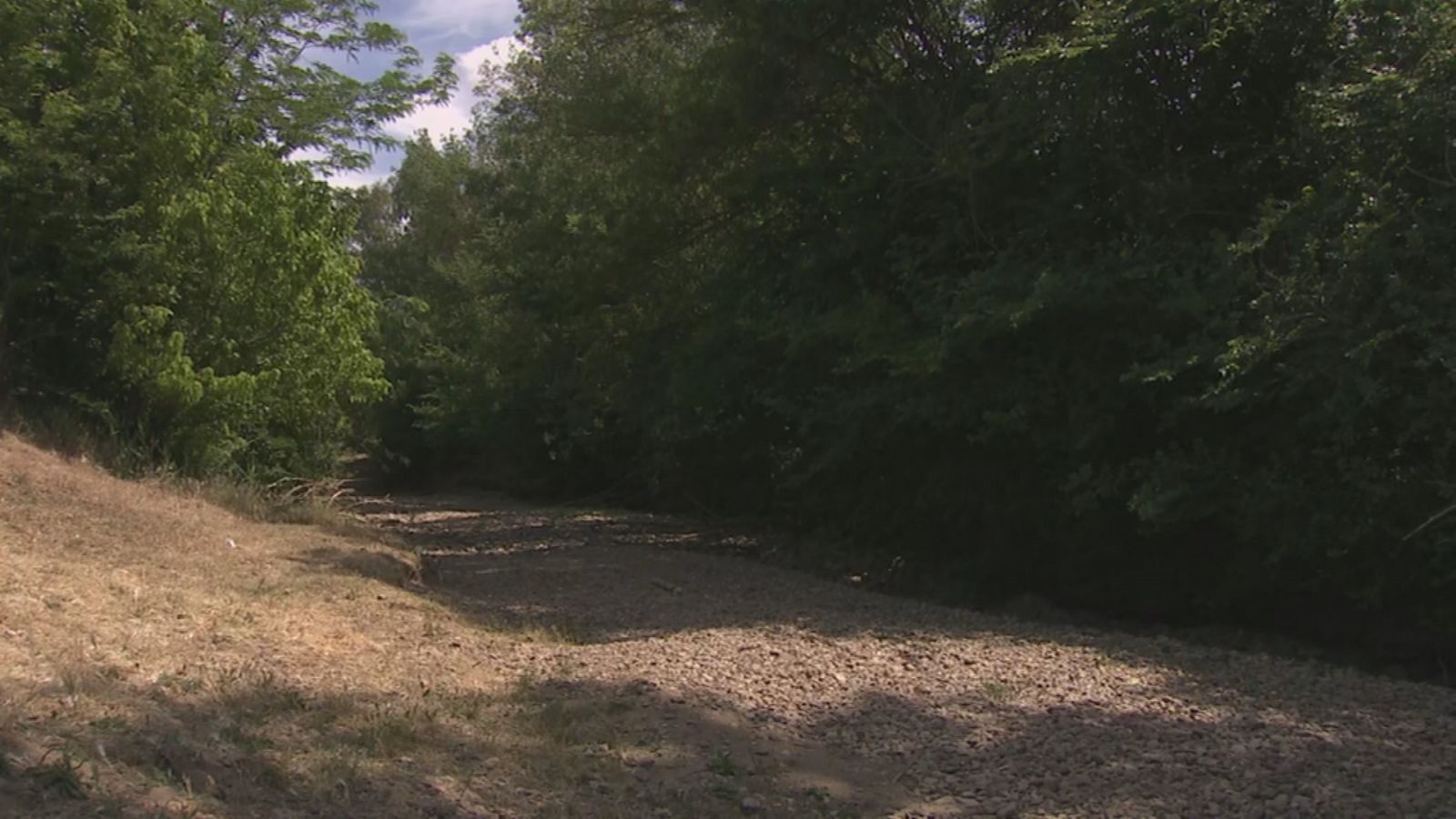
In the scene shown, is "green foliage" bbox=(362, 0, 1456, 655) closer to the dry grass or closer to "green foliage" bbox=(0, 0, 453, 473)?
"green foliage" bbox=(0, 0, 453, 473)

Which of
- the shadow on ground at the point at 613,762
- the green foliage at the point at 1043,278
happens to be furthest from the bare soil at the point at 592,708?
the green foliage at the point at 1043,278

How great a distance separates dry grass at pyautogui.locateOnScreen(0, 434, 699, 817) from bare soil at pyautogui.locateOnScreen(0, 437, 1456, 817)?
2 centimetres

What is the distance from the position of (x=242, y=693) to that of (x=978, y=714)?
13.6ft

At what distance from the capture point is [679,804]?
18.5ft

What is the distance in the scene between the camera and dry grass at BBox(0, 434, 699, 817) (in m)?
5.06

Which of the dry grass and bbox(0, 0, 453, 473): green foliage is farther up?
bbox(0, 0, 453, 473): green foliage

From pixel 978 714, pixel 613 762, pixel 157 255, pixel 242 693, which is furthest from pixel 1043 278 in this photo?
pixel 157 255

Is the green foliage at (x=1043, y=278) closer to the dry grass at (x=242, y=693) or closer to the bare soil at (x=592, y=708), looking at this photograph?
the bare soil at (x=592, y=708)

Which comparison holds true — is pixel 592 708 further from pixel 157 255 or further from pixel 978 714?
pixel 157 255

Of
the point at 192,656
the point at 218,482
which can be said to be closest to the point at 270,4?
the point at 218,482

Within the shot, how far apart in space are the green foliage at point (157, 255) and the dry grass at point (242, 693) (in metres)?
3.60

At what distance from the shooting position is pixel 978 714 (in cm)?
720

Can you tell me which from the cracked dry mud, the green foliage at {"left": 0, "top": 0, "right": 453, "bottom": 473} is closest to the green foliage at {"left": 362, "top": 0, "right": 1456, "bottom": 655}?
the cracked dry mud

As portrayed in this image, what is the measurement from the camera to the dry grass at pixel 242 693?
16.6 feet
